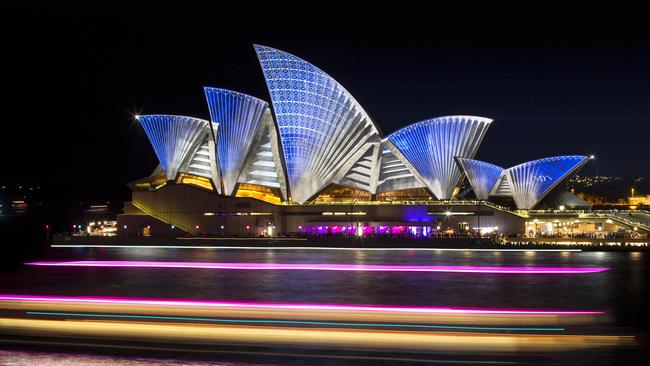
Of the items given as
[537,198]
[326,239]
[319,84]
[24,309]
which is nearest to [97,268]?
[24,309]

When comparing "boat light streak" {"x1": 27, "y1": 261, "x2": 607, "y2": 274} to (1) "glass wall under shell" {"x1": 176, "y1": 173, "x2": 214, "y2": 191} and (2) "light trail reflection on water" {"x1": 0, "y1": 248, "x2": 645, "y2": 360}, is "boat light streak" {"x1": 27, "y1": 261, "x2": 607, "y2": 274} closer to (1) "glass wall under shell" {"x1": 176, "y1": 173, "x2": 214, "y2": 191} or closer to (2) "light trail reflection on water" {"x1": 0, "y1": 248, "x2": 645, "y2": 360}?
(2) "light trail reflection on water" {"x1": 0, "y1": 248, "x2": 645, "y2": 360}

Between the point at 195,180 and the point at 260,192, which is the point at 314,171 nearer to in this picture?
the point at 260,192

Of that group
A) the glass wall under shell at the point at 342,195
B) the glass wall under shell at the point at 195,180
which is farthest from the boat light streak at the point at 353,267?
the glass wall under shell at the point at 342,195

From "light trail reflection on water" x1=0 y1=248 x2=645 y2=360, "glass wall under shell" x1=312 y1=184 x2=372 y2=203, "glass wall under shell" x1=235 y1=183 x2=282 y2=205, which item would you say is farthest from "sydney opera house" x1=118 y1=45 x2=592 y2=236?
"light trail reflection on water" x1=0 y1=248 x2=645 y2=360

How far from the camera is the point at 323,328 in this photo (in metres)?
13.4

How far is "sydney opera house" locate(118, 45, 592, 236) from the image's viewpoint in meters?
53.9

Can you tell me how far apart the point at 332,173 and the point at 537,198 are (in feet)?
63.4

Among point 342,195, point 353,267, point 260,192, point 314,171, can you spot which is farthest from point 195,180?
point 353,267

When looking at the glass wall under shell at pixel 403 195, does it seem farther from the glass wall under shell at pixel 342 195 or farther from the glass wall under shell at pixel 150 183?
the glass wall under shell at pixel 150 183

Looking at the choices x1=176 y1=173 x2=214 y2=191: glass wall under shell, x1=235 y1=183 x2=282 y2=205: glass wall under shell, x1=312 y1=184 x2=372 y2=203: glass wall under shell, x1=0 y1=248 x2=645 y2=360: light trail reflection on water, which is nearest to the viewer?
x1=0 y1=248 x2=645 y2=360: light trail reflection on water

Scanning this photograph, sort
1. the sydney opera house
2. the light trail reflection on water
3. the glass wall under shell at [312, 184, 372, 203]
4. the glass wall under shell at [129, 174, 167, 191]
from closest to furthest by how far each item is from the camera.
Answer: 1. the light trail reflection on water
2. the sydney opera house
3. the glass wall under shell at [129, 174, 167, 191]
4. the glass wall under shell at [312, 184, 372, 203]

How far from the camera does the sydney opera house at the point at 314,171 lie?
53.9 metres

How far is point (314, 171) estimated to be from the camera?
55.7 m

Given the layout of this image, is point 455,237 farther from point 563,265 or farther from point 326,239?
point 563,265
